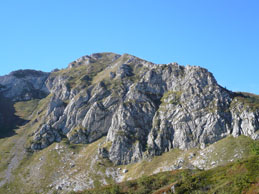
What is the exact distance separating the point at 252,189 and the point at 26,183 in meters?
154

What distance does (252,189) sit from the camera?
89.8m

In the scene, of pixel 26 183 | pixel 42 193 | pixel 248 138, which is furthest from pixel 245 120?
pixel 26 183

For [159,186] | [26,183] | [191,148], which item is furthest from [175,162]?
[26,183]

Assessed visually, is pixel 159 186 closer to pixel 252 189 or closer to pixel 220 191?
pixel 220 191

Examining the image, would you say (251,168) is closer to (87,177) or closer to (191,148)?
(191,148)

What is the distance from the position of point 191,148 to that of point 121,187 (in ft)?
244

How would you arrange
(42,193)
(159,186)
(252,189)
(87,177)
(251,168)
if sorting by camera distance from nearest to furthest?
(252,189) < (251,168) < (159,186) < (42,193) < (87,177)

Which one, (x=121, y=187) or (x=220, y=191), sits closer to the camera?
(x=220, y=191)

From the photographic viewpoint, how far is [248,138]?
183750 millimetres

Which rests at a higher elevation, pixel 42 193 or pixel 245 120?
pixel 245 120

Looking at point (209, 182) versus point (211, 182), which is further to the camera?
point (209, 182)

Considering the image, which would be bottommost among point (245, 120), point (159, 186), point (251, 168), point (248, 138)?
point (159, 186)

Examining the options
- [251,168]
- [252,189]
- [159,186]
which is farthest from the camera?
[159,186]

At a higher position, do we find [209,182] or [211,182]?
[211,182]
